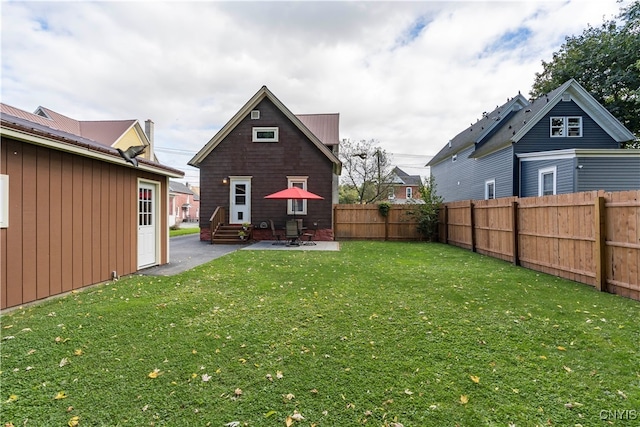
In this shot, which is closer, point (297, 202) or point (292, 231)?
point (292, 231)

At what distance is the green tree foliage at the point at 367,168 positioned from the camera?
102ft

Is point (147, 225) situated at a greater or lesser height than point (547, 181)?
lesser

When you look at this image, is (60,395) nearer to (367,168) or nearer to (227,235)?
(227,235)

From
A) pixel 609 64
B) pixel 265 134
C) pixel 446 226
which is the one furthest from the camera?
pixel 609 64

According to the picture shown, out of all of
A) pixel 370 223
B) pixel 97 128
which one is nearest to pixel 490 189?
pixel 370 223

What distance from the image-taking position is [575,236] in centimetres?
636

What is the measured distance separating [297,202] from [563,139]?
13.0 meters

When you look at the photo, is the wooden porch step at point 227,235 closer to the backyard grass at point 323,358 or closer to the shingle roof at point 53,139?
the shingle roof at point 53,139

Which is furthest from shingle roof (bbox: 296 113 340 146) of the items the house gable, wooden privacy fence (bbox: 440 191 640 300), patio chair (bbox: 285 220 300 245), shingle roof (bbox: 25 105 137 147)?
shingle roof (bbox: 25 105 137 147)

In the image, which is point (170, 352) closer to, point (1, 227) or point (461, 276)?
point (1, 227)

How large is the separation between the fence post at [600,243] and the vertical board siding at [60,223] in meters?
9.95

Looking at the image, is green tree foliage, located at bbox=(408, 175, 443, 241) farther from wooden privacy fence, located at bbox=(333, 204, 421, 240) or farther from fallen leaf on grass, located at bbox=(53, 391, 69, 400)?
fallen leaf on grass, located at bbox=(53, 391, 69, 400)

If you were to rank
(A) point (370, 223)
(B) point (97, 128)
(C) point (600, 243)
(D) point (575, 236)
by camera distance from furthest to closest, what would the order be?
(B) point (97, 128), (A) point (370, 223), (D) point (575, 236), (C) point (600, 243)

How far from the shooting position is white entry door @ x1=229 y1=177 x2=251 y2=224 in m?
14.6
